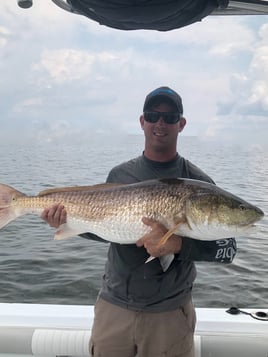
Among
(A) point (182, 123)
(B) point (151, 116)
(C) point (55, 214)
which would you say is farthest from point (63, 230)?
(A) point (182, 123)

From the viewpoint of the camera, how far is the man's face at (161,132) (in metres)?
2.72

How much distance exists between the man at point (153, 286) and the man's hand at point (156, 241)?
0.04 ft

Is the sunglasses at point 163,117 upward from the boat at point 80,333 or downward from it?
upward

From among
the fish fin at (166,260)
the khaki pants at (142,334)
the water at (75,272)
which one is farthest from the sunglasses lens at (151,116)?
the water at (75,272)

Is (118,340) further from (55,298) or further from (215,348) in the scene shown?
(55,298)

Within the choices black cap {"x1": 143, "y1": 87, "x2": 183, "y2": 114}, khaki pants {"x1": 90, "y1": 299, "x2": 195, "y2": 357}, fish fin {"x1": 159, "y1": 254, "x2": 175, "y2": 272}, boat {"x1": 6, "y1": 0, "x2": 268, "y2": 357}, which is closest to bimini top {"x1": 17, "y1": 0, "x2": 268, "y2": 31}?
black cap {"x1": 143, "y1": 87, "x2": 183, "y2": 114}

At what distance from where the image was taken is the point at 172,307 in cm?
262

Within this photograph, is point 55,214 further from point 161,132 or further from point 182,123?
point 182,123

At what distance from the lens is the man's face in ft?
8.92

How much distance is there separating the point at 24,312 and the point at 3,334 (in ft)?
1.06

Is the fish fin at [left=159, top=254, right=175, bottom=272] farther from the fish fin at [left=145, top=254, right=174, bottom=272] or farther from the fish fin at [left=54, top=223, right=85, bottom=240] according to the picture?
the fish fin at [left=54, top=223, right=85, bottom=240]

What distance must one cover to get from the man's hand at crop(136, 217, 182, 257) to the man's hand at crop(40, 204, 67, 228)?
59cm

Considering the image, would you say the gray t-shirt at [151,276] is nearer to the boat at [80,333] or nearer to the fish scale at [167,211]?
the fish scale at [167,211]

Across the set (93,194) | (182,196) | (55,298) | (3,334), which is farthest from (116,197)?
(55,298)
